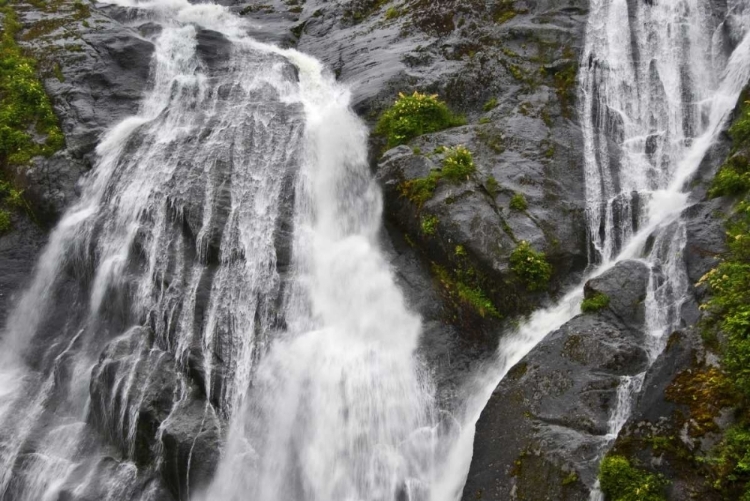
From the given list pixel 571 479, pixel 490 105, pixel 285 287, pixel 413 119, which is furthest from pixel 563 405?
pixel 490 105

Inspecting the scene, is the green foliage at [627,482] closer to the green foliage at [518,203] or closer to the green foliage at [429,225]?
the green foliage at [518,203]

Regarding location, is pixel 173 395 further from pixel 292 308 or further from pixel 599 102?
pixel 599 102

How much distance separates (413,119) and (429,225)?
401 cm

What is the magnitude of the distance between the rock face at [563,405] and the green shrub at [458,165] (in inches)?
176

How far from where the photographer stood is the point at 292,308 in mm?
14164

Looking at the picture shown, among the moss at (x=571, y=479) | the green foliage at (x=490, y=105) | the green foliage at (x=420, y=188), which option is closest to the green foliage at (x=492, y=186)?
the green foliage at (x=420, y=188)

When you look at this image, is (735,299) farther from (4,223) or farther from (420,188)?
(4,223)

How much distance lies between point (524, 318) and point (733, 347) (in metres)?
4.61

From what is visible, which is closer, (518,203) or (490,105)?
(518,203)

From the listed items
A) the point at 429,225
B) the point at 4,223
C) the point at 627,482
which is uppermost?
the point at 429,225

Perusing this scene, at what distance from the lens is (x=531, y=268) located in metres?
12.6

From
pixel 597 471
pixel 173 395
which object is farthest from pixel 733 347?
pixel 173 395

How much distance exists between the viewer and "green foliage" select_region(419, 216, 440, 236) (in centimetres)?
1400

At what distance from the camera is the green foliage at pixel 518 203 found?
13797 millimetres
